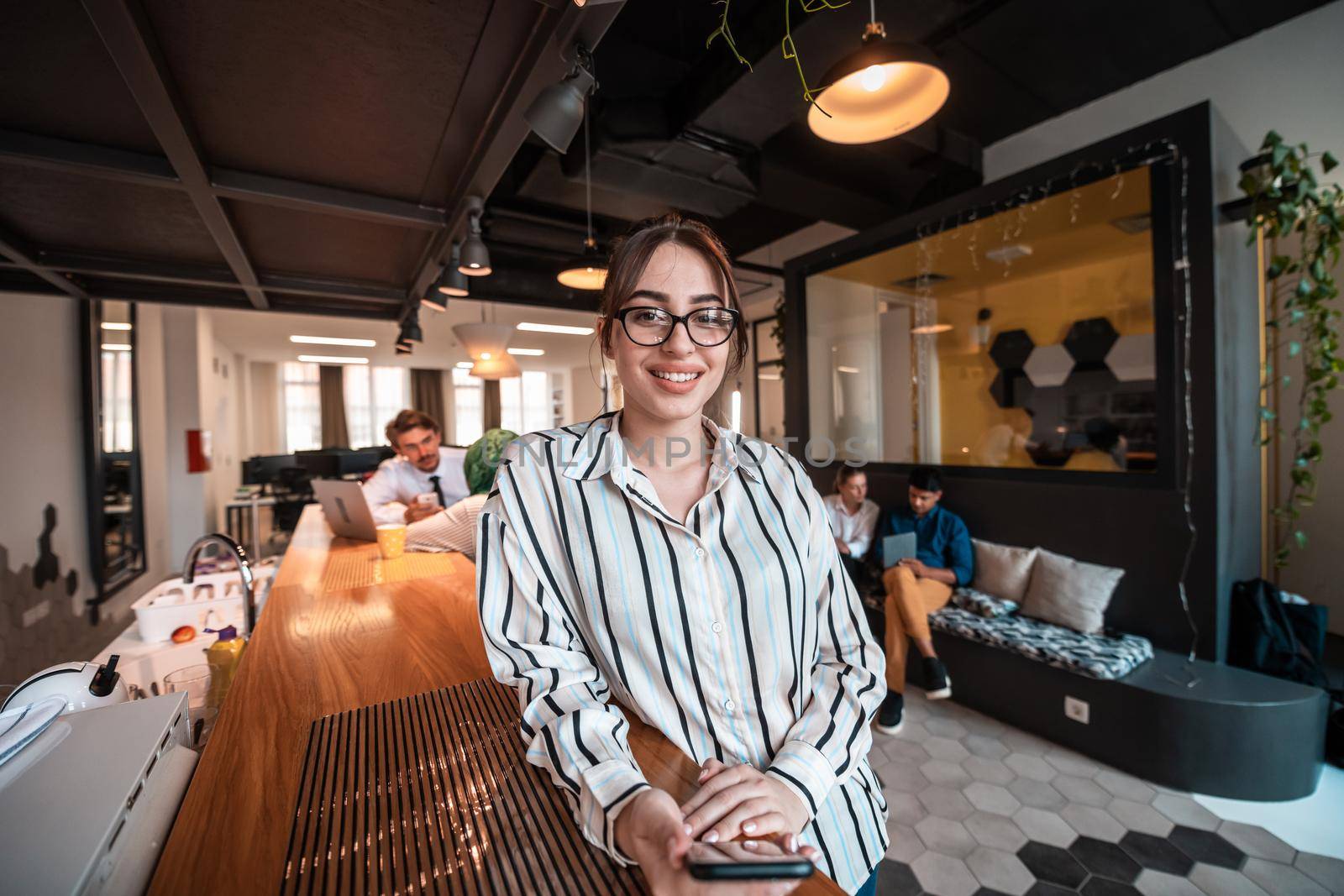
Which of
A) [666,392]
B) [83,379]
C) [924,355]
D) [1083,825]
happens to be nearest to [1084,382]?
[924,355]

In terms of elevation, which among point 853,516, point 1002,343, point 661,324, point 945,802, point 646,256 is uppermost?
point 1002,343

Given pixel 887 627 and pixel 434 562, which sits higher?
pixel 434 562

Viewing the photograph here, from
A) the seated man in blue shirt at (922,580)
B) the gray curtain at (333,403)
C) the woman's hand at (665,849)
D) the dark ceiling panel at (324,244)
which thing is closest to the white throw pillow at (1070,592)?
the seated man in blue shirt at (922,580)

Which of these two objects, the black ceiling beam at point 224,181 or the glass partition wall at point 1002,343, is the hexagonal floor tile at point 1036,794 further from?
the black ceiling beam at point 224,181

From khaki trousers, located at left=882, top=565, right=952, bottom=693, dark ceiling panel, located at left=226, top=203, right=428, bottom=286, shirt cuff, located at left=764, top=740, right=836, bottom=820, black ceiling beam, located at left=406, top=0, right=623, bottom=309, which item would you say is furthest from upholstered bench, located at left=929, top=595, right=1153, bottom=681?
dark ceiling panel, located at left=226, top=203, right=428, bottom=286

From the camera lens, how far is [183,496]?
248 inches

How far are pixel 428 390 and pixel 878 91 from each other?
44.1ft

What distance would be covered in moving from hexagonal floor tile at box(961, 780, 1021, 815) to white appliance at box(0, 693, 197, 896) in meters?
2.56

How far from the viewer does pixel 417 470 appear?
3.35m

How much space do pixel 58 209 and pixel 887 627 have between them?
150 inches

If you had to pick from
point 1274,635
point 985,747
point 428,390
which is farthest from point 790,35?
point 428,390

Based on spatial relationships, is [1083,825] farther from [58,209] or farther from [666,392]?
[58,209]

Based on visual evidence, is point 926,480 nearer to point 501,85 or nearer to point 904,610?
point 904,610

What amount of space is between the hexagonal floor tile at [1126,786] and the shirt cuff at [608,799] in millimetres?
2611
